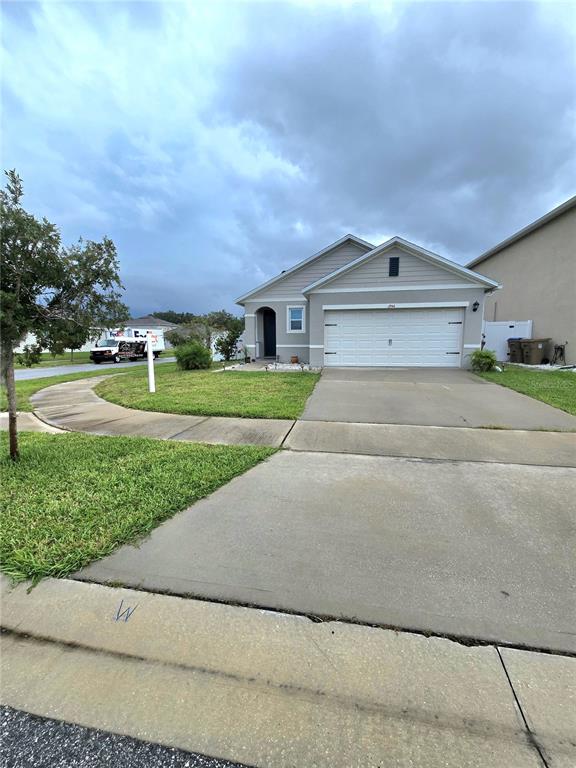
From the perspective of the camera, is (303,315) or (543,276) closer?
(543,276)

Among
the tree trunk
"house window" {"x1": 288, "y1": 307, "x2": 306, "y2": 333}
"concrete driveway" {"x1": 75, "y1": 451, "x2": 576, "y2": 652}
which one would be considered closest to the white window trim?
"house window" {"x1": 288, "y1": 307, "x2": 306, "y2": 333}

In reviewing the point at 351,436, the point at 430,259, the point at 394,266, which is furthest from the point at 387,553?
the point at 430,259

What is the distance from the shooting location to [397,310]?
1370 cm

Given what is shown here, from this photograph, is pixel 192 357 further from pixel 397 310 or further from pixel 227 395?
pixel 397 310

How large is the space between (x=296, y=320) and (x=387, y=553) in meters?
15.5

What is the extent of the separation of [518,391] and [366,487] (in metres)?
7.25

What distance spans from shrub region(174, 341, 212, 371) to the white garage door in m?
5.39

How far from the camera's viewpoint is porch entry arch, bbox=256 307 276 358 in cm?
1892

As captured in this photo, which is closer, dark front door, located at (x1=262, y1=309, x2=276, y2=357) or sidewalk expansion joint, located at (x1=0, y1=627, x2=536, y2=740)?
sidewalk expansion joint, located at (x1=0, y1=627, x2=536, y2=740)

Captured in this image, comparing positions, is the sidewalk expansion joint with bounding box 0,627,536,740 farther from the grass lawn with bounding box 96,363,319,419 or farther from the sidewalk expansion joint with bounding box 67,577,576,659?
the grass lawn with bounding box 96,363,319,419

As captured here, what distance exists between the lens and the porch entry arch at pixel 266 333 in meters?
18.9

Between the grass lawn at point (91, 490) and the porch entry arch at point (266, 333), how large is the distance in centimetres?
1372

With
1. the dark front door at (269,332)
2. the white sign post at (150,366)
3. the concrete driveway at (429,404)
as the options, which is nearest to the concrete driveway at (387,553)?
the concrete driveway at (429,404)

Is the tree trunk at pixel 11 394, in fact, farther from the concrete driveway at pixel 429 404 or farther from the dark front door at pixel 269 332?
the dark front door at pixel 269 332
